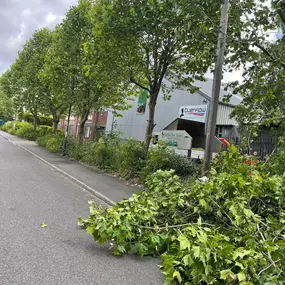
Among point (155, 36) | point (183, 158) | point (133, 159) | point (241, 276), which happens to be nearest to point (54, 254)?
point (241, 276)

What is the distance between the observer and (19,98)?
28031mm

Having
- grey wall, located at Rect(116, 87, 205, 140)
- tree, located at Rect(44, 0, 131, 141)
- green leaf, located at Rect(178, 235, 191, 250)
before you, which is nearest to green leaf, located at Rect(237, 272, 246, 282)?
green leaf, located at Rect(178, 235, 191, 250)

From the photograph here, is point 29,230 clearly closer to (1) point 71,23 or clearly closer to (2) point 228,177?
(2) point 228,177

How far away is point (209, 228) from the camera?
4207 millimetres

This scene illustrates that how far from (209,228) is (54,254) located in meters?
2.15

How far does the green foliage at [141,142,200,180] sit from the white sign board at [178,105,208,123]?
8.99 m

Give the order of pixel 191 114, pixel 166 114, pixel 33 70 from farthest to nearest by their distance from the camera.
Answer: pixel 33 70 < pixel 166 114 < pixel 191 114

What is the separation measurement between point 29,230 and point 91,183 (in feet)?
16.1

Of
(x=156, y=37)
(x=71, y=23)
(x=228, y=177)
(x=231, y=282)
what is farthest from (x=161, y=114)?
(x=231, y=282)

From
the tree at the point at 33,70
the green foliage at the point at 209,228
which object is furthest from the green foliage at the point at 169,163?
the tree at the point at 33,70

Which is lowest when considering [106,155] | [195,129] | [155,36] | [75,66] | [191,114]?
[106,155]

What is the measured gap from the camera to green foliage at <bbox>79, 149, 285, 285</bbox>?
3277mm

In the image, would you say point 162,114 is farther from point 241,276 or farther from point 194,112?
point 241,276

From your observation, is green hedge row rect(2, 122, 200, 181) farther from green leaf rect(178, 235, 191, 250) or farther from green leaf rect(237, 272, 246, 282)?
green leaf rect(237, 272, 246, 282)
